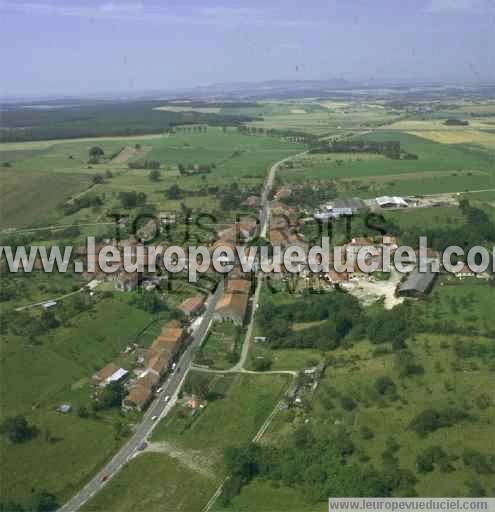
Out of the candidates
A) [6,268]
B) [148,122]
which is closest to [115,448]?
[6,268]

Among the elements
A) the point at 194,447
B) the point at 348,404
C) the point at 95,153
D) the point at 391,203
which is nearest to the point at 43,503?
the point at 194,447

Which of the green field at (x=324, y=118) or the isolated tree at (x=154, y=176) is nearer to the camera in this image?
the isolated tree at (x=154, y=176)

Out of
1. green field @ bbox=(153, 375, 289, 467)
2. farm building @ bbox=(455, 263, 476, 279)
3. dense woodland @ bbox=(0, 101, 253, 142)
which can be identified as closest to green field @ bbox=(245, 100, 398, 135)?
dense woodland @ bbox=(0, 101, 253, 142)

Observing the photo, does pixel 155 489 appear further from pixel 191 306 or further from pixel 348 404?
pixel 191 306

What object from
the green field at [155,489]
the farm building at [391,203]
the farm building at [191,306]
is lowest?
the green field at [155,489]

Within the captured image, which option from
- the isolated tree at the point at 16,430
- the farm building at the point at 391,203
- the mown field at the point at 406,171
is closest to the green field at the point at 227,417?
the isolated tree at the point at 16,430

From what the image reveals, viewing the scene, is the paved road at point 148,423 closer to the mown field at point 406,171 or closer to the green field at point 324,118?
the mown field at point 406,171

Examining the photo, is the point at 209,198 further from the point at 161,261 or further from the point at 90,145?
the point at 90,145
